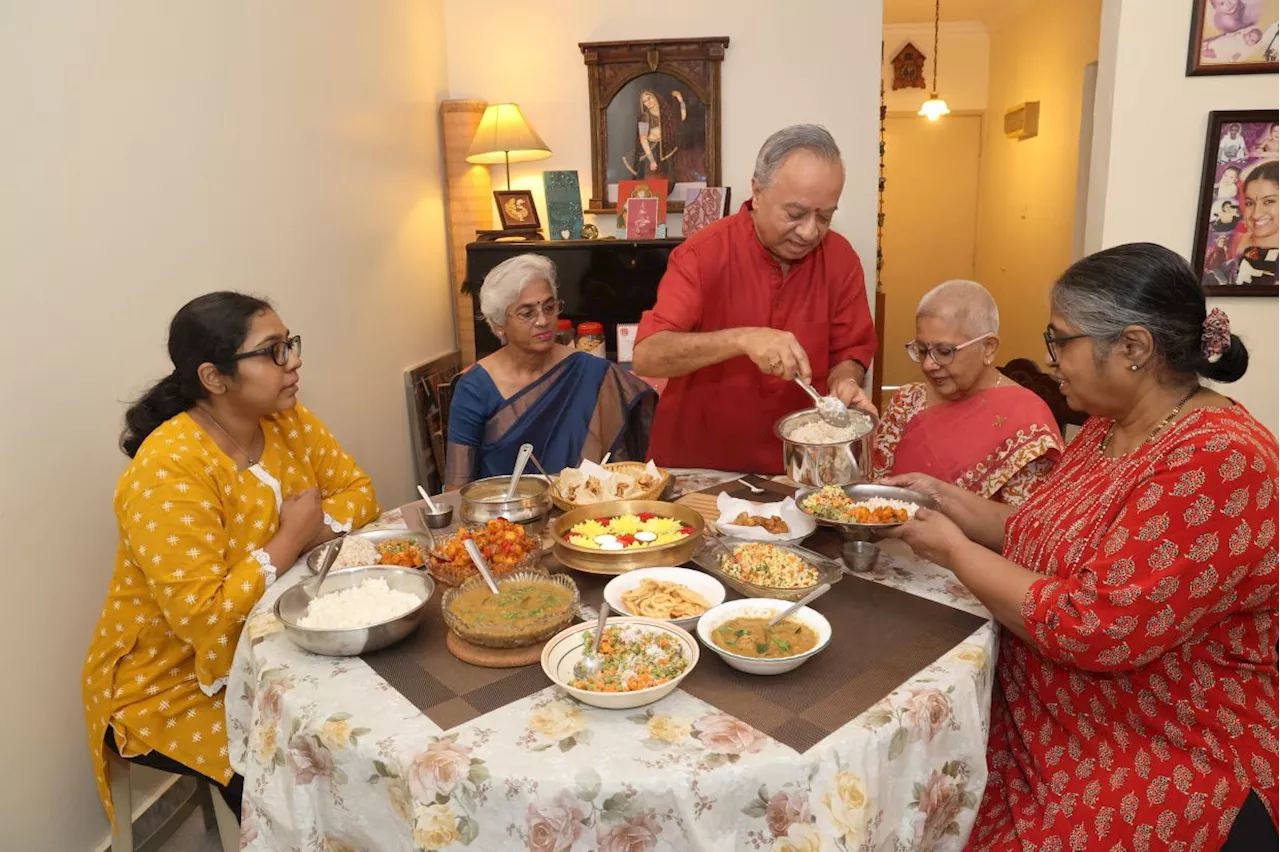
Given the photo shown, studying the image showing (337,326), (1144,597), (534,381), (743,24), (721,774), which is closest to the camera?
(721,774)

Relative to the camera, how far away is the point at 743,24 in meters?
4.65

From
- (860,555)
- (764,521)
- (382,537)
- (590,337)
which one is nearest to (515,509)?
(382,537)

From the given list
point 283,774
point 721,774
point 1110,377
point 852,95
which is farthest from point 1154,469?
point 852,95

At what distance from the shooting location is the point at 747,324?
9.26 feet

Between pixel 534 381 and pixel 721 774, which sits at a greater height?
pixel 534 381

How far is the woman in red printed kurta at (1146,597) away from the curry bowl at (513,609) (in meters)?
0.78

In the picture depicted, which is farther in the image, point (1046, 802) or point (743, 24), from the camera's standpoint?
point (743, 24)

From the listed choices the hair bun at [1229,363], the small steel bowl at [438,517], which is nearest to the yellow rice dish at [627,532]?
the small steel bowl at [438,517]

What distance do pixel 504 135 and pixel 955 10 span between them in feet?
18.3

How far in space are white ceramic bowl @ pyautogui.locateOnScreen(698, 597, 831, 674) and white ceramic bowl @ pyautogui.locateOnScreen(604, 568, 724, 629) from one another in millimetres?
70

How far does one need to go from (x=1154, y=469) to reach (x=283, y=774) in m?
1.61

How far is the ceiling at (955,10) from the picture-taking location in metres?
7.54

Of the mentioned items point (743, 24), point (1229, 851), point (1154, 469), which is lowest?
point (1229, 851)

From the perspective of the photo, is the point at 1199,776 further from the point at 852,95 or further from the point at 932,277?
the point at 932,277
